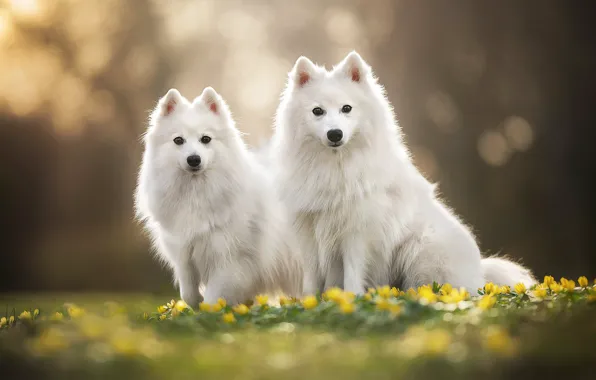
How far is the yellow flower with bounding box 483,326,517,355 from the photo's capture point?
3.40 meters

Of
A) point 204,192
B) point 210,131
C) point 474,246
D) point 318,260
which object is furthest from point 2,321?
point 474,246

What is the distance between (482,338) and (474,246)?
2.94m

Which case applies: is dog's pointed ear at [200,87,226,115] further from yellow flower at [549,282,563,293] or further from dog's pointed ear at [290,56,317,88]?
yellow flower at [549,282,563,293]

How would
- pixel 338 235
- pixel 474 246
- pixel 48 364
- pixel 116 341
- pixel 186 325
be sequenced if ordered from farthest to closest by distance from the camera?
pixel 474 246
pixel 338 235
pixel 186 325
pixel 116 341
pixel 48 364

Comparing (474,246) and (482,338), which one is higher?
(474,246)

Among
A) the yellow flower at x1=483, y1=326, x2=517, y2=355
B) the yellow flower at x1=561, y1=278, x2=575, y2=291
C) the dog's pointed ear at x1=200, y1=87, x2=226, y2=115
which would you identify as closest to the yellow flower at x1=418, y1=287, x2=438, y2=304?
the yellow flower at x1=483, y1=326, x2=517, y2=355

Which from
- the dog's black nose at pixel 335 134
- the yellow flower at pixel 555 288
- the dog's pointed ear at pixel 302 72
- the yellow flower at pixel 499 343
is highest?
the dog's pointed ear at pixel 302 72

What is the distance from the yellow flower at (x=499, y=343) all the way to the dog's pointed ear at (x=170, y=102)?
158 inches

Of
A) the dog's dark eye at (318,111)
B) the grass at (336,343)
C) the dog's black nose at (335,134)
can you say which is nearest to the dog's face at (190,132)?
the dog's dark eye at (318,111)

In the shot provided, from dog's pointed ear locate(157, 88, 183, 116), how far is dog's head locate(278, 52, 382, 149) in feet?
3.39

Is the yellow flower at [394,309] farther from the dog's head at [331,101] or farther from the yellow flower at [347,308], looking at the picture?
the dog's head at [331,101]

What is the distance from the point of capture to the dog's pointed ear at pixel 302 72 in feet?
20.4

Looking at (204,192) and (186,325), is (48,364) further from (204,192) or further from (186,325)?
(204,192)

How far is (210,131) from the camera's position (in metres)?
6.39
